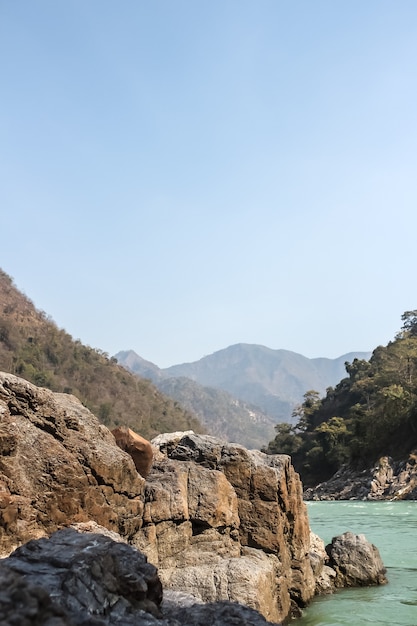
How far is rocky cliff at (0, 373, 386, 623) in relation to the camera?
5.29 meters

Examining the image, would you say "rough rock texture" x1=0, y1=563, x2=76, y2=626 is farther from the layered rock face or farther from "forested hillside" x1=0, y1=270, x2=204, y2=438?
"forested hillside" x1=0, y1=270, x2=204, y2=438

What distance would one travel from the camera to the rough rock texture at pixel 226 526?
6.62 meters

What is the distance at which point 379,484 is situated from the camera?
39.8 m

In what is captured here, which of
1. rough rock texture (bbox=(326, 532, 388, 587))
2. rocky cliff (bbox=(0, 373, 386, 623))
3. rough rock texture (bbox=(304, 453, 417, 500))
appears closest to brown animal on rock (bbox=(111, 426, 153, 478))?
rocky cliff (bbox=(0, 373, 386, 623))

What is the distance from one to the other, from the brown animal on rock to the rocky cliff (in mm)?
200

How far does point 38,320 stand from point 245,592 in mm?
75110

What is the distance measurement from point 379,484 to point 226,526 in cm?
3552

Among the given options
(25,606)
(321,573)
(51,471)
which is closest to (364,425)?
(321,573)

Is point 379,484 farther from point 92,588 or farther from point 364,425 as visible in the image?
point 92,588

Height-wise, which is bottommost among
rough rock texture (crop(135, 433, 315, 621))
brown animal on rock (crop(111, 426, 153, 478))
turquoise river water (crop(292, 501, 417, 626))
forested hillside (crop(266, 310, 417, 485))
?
turquoise river water (crop(292, 501, 417, 626))

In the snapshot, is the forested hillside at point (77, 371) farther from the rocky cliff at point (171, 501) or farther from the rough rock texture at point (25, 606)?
the rough rock texture at point (25, 606)

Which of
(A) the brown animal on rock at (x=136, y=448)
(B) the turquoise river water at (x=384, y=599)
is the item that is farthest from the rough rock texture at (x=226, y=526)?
(B) the turquoise river water at (x=384, y=599)

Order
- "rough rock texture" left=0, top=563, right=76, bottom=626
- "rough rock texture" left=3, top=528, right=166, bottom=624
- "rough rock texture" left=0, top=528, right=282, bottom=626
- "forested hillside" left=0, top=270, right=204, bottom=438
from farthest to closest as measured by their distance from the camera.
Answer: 1. "forested hillside" left=0, top=270, right=204, bottom=438
2. "rough rock texture" left=3, top=528, right=166, bottom=624
3. "rough rock texture" left=0, top=528, right=282, bottom=626
4. "rough rock texture" left=0, top=563, right=76, bottom=626

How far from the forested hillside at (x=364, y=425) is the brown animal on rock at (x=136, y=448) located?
41025 mm
